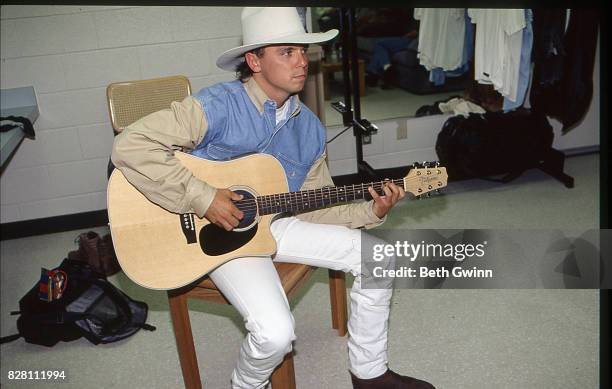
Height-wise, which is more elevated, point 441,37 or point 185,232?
point 441,37

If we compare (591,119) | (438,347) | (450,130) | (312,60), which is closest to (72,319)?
(438,347)

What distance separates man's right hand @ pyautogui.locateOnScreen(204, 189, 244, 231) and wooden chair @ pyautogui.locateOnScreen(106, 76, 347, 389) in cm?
26

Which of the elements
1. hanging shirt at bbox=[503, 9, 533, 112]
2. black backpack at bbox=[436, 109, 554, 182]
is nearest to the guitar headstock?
black backpack at bbox=[436, 109, 554, 182]

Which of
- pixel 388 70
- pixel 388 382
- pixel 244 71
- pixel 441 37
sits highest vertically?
pixel 244 71

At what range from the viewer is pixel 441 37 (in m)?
3.67

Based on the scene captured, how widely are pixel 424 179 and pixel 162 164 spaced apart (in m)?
0.77

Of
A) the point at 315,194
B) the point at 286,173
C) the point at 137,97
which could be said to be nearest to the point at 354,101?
the point at 137,97

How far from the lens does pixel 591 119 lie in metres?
3.88

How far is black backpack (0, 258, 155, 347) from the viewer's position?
7.37 feet

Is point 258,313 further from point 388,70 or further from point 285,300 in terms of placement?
point 388,70

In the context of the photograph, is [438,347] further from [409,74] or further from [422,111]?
[409,74]

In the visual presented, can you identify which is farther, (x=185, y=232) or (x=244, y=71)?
(x=244, y=71)

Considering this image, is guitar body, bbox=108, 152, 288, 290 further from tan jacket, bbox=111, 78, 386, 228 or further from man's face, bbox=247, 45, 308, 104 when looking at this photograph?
man's face, bbox=247, 45, 308, 104

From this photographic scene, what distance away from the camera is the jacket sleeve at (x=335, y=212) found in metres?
1.81
